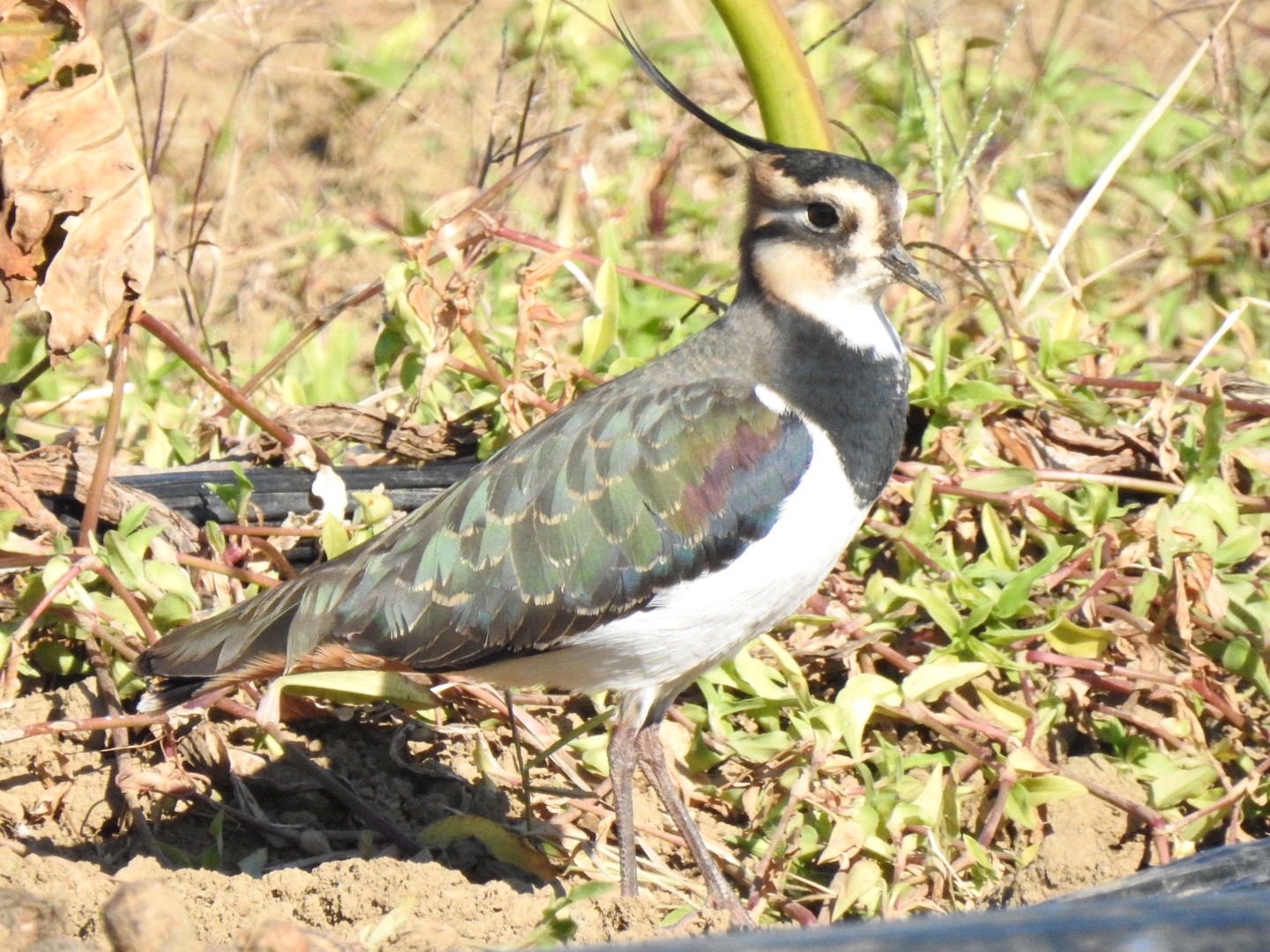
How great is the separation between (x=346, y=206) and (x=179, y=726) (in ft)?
11.9

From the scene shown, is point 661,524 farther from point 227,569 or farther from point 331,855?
point 227,569

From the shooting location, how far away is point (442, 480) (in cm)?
525

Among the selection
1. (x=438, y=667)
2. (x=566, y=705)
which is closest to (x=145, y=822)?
(x=438, y=667)

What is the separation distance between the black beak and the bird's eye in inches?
6.2

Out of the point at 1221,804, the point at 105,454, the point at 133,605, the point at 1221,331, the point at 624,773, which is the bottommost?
the point at 1221,804

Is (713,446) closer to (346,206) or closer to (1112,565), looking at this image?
(1112,565)

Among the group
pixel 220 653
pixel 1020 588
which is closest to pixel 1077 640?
pixel 1020 588

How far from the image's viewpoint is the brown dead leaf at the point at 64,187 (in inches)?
165

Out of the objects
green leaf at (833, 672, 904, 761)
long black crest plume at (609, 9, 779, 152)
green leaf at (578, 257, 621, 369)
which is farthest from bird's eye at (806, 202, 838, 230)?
green leaf at (833, 672, 904, 761)

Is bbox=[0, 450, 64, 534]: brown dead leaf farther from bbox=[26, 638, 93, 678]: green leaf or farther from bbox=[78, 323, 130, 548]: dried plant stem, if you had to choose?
bbox=[26, 638, 93, 678]: green leaf

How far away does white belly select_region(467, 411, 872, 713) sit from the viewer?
12.7ft

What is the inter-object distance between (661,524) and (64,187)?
1792 millimetres

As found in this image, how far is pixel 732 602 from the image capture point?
387 cm

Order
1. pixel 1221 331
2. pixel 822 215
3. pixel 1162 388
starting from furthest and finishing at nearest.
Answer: pixel 1221 331 < pixel 1162 388 < pixel 822 215
